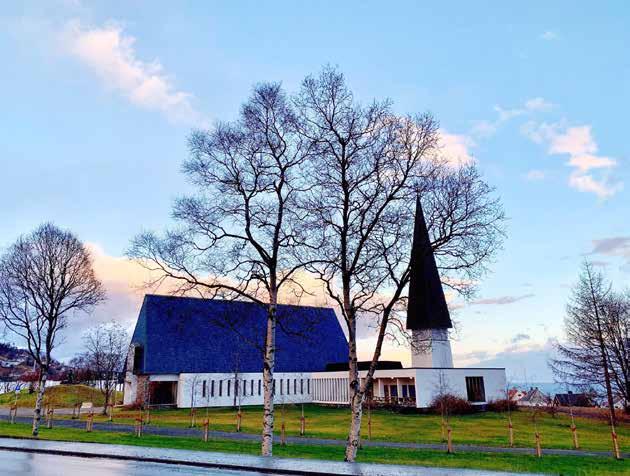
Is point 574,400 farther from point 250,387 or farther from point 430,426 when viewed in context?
point 250,387

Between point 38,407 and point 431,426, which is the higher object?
point 38,407

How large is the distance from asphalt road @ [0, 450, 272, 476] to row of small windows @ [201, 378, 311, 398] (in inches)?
1144

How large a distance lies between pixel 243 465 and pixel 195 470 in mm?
1267

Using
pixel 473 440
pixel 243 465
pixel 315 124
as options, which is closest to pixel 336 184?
pixel 315 124

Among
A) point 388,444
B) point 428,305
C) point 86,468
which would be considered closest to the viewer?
point 86,468

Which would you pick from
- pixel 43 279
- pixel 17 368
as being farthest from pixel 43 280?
pixel 17 368

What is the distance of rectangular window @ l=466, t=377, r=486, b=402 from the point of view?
1671 inches

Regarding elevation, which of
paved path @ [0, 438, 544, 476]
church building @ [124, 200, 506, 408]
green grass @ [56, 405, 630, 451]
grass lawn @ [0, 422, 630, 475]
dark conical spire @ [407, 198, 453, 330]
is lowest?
green grass @ [56, 405, 630, 451]

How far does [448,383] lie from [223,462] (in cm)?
3075

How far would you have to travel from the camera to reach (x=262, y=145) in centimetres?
1767

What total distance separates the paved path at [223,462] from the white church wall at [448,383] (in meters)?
27.1

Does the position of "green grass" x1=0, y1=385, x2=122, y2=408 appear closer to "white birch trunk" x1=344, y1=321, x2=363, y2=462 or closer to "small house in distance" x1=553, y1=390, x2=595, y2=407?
"white birch trunk" x1=344, y1=321, x2=363, y2=462

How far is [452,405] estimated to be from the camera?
38.3 metres

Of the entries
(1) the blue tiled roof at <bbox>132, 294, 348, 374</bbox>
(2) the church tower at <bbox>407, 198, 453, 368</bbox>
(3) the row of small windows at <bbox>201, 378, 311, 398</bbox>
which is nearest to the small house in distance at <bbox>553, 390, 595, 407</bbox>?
(2) the church tower at <bbox>407, 198, 453, 368</bbox>
